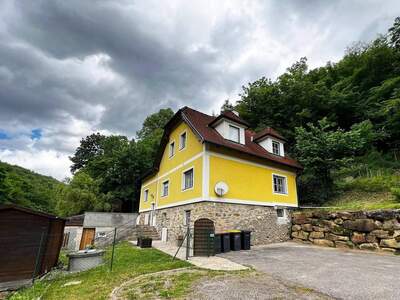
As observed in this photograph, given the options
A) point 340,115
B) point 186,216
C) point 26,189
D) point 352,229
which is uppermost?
point 340,115

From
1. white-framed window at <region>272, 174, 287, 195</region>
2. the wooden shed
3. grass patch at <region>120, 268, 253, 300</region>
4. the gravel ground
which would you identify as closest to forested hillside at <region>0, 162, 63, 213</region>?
the wooden shed

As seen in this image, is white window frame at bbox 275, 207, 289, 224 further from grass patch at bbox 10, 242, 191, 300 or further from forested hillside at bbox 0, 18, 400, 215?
grass patch at bbox 10, 242, 191, 300

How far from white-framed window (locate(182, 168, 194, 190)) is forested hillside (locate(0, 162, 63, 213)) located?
23.5 m

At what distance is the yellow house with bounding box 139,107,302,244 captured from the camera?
10.9 meters

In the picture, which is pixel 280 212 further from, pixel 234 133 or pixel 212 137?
pixel 212 137

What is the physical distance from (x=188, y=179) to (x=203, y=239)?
4501mm

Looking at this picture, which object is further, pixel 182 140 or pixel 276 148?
pixel 276 148

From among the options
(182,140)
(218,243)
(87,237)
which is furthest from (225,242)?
(87,237)

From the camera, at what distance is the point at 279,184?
14367 millimetres

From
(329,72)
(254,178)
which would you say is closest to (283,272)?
(254,178)

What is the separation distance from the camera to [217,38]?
11.4 meters

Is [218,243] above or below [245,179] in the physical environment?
below

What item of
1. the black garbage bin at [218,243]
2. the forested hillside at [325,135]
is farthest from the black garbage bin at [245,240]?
the forested hillside at [325,135]

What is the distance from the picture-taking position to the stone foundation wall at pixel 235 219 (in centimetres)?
1054
